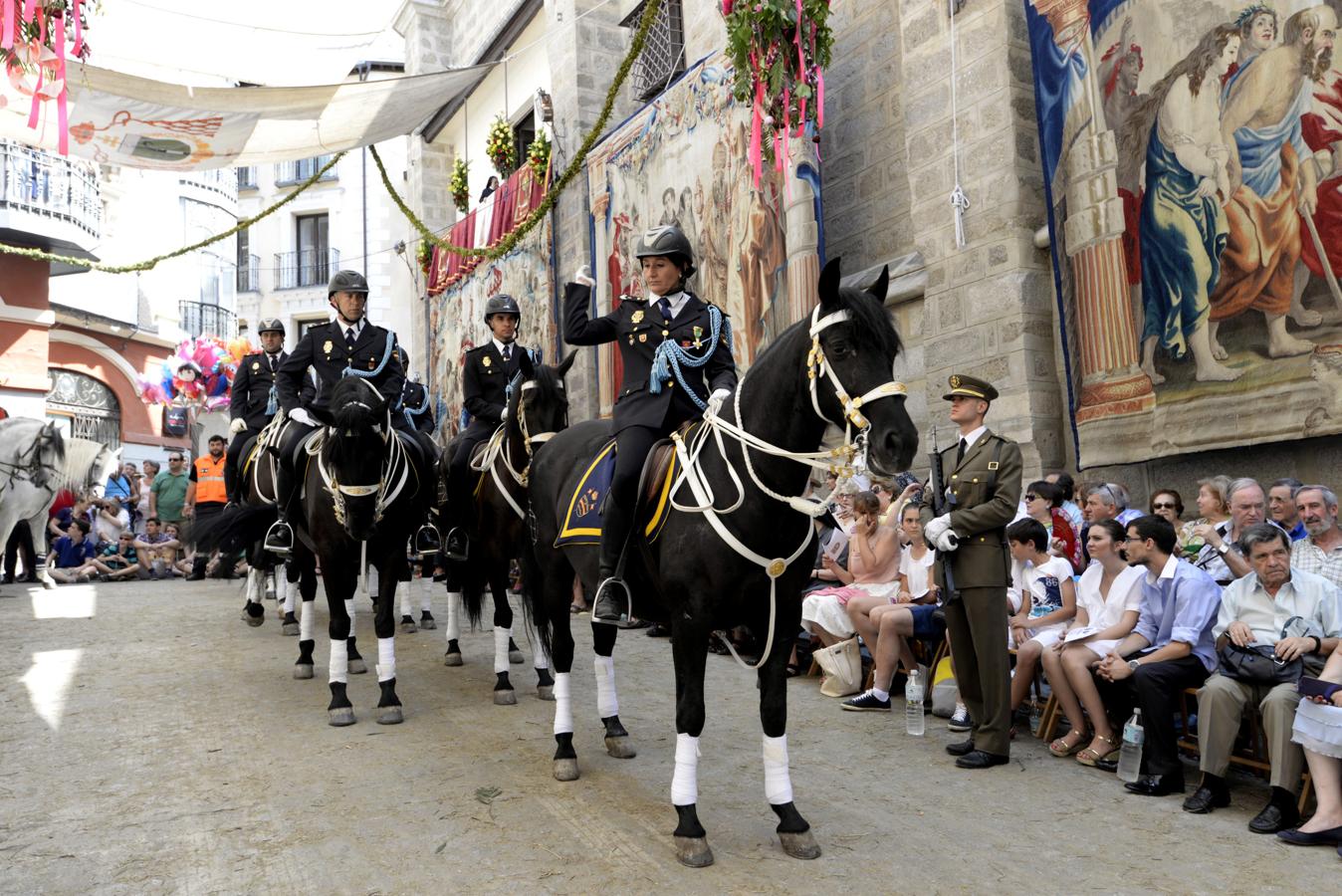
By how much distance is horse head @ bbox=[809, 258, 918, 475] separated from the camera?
3709mm

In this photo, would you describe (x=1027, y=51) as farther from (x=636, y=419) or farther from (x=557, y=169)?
(x=557, y=169)

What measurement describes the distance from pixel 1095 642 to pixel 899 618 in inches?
57.5

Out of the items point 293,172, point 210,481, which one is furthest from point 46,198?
point 293,172

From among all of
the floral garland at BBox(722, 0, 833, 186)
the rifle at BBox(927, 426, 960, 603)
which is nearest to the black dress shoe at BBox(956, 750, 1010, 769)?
the rifle at BBox(927, 426, 960, 603)

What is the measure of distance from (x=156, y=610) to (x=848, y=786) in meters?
9.03

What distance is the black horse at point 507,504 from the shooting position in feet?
22.7

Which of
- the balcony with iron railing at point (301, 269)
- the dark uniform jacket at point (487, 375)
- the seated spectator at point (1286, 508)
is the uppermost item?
the balcony with iron railing at point (301, 269)

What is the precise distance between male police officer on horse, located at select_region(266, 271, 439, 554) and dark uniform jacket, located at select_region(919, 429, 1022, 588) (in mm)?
3847

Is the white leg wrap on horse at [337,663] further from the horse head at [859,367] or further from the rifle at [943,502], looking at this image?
the horse head at [859,367]

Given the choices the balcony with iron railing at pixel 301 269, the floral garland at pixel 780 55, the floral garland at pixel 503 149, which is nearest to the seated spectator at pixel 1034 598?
the floral garland at pixel 780 55

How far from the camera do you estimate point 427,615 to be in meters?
10.3

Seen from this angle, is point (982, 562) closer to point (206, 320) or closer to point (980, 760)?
point (980, 760)

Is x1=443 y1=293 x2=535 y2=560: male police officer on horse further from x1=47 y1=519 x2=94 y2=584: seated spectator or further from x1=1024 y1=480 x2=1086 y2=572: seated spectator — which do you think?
x1=47 y1=519 x2=94 y2=584: seated spectator

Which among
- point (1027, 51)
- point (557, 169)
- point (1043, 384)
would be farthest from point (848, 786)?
point (557, 169)
